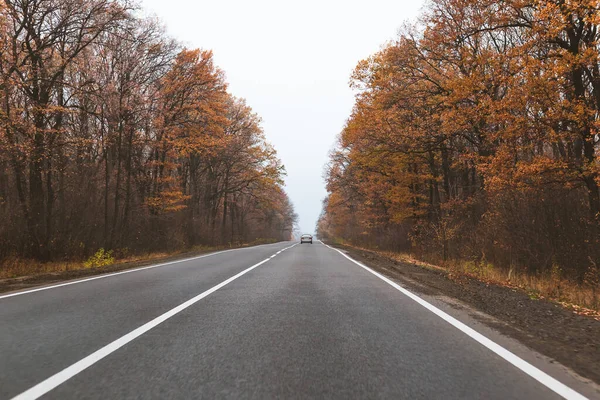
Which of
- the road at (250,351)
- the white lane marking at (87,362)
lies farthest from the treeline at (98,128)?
the white lane marking at (87,362)

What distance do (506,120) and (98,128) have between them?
19.9 meters

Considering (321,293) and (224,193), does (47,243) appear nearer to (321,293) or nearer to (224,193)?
(321,293)

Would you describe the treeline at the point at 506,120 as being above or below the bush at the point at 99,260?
above

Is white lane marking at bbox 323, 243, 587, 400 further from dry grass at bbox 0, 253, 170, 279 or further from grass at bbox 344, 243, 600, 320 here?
dry grass at bbox 0, 253, 170, 279

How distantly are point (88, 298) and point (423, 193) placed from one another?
2209cm

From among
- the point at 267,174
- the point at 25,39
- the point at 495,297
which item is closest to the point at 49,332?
the point at 495,297

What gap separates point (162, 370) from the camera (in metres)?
3.19

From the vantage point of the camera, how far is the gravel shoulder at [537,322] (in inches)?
146

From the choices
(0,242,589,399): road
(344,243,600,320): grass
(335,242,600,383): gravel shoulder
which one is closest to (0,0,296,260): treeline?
(0,242,589,399): road

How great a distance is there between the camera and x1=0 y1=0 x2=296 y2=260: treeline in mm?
12867

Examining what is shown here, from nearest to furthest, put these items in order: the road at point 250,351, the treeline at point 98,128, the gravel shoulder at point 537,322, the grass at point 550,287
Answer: the road at point 250,351
the gravel shoulder at point 537,322
the grass at point 550,287
the treeline at point 98,128

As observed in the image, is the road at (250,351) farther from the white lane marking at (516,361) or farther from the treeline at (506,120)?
the treeline at (506,120)

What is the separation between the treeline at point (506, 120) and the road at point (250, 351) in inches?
255

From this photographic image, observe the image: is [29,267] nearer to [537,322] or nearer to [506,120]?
[537,322]
